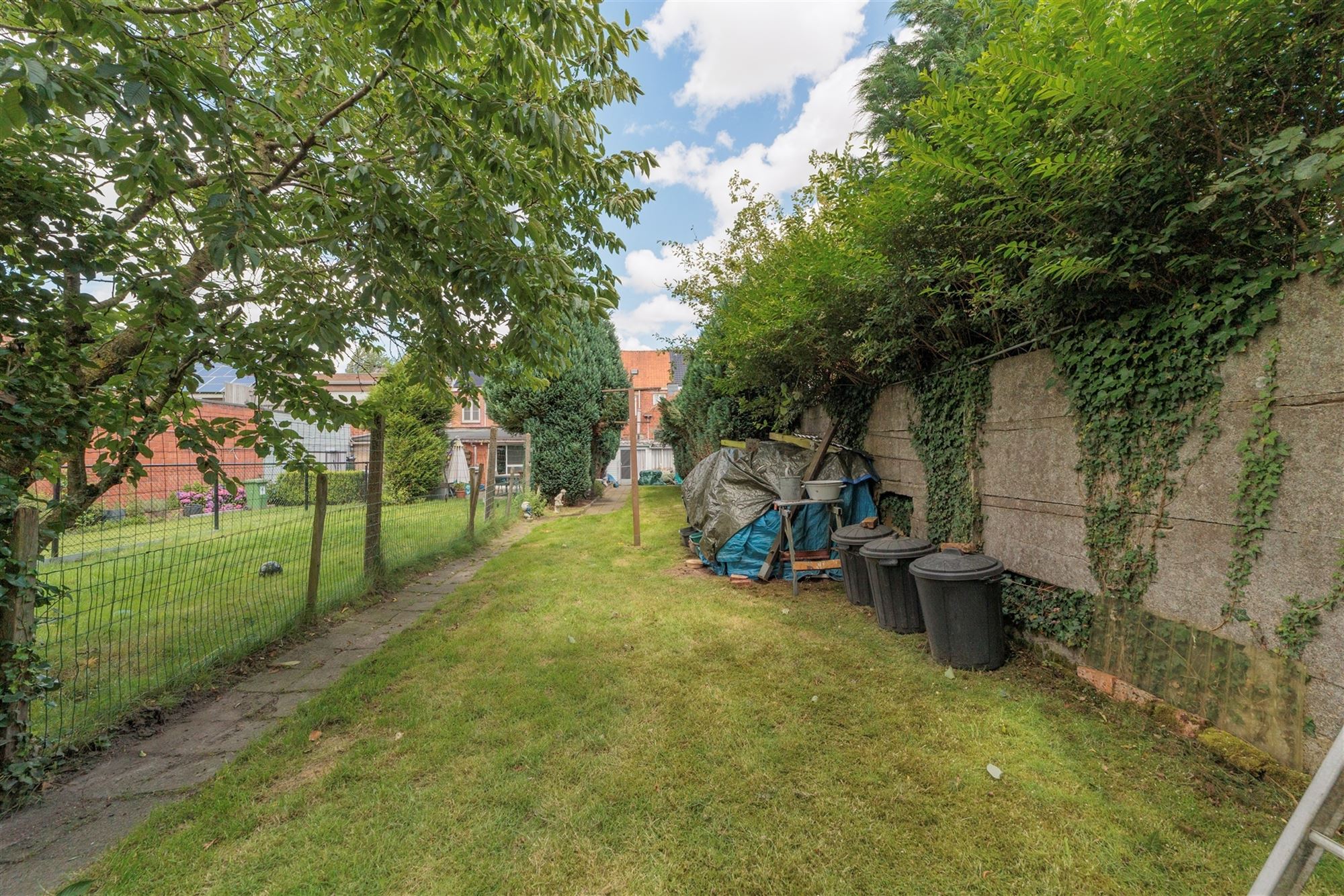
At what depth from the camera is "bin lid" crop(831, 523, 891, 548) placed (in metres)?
4.91

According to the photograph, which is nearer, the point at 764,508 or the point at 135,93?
the point at 135,93

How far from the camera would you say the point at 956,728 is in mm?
2791

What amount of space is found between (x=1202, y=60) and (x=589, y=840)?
409 centimetres

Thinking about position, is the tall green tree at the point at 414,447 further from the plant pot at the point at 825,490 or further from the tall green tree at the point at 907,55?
the tall green tree at the point at 907,55

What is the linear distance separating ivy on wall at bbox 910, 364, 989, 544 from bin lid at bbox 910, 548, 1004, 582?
0.81 meters

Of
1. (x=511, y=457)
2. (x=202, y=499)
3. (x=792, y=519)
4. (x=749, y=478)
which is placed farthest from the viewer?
(x=511, y=457)

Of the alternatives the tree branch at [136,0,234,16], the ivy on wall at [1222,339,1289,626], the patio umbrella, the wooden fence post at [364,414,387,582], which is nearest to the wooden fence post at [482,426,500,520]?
the wooden fence post at [364,414,387,582]

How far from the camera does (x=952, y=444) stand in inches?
178

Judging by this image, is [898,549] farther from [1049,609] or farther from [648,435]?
[648,435]

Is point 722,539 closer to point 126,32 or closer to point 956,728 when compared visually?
point 956,728

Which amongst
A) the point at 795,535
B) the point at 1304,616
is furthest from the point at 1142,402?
the point at 795,535

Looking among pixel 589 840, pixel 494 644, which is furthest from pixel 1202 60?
pixel 494 644

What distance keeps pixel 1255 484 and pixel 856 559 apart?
300 cm

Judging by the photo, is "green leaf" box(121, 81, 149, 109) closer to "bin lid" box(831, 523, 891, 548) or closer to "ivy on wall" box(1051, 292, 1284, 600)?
"ivy on wall" box(1051, 292, 1284, 600)
